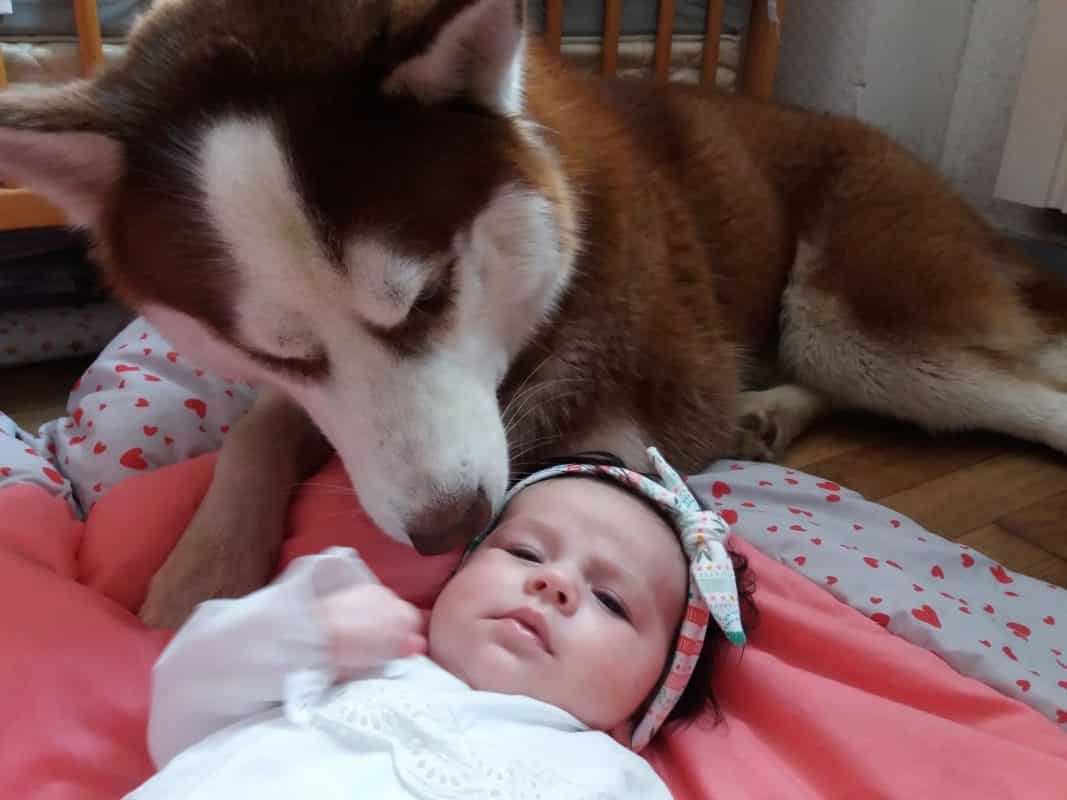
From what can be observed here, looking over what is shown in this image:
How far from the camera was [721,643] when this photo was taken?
1104 millimetres

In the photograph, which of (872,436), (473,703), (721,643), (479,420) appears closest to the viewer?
(473,703)

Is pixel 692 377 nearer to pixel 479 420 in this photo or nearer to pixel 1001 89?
pixel 479 420

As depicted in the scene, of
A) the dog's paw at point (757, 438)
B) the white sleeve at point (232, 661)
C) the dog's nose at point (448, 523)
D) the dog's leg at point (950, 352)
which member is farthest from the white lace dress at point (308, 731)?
the dog's leg at point (950, 352)

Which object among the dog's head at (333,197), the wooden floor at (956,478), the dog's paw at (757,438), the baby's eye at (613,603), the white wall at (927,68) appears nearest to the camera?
the dog's head at (333,197)

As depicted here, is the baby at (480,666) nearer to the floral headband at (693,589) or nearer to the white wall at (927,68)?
the floral headband at (693,589)

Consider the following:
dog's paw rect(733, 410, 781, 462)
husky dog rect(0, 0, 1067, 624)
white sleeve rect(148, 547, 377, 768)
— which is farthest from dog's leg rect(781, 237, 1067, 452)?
white sleeve rect(148, 547, 377, 768)

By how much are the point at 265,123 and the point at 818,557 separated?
3.11ft

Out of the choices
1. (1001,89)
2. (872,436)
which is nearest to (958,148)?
(1001,89)

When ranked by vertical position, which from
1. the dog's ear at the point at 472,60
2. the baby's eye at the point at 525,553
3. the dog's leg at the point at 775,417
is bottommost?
the dog's leg at the point at 775,417

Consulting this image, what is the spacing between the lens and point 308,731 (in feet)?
2.64

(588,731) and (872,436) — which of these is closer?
(588,731)

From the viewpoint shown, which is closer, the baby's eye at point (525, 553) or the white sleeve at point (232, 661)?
the white sleeve at point (232, 661)

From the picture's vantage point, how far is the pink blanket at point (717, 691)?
902mm

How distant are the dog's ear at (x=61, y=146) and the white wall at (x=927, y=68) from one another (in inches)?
89.5
